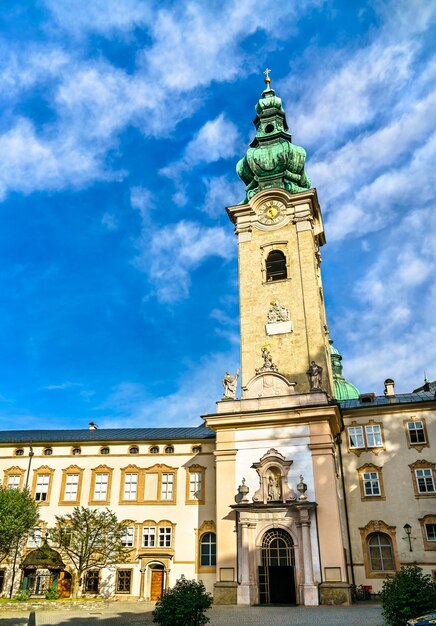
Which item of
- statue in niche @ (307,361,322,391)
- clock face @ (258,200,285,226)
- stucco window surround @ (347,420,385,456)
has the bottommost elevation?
stucco window surround @ (347,420,385,456)

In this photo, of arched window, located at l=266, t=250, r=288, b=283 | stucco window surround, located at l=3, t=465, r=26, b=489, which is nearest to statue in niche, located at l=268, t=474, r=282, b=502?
arched window, located at l=266, t=250, r=288, b=283

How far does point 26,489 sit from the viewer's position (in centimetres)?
3475

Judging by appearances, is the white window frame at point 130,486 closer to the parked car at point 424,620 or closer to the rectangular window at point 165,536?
the rectangular window at point 165,536

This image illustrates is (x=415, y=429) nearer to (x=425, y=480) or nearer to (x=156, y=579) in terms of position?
(x=425, y=480)

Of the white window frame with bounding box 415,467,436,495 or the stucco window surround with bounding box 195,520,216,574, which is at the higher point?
the white window frame with bounding box 415,467,436,495

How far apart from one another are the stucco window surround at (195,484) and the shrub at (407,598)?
68.9 ft

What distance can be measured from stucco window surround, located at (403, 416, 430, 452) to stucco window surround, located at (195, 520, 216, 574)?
42.2 feet

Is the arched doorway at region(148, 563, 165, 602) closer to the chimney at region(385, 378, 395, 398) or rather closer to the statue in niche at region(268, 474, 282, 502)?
the statue in niche at region(268, 474, 282, 502)

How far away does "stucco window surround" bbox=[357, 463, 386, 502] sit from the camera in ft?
103

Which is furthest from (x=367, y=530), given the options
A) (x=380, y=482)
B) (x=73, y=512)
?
(x=73, y=512)

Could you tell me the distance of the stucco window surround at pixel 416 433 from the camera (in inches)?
1257

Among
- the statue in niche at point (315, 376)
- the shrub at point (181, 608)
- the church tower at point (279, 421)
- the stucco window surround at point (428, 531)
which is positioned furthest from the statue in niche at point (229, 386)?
the shrub at point (181, 608)

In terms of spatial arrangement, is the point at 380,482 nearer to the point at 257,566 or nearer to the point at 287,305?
the point at 257,566

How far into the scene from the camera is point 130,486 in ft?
116
